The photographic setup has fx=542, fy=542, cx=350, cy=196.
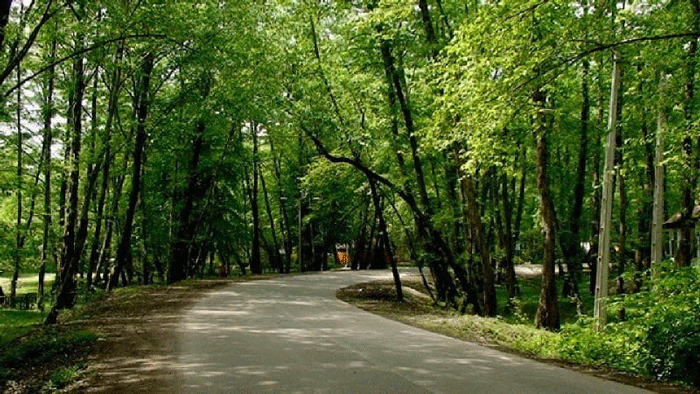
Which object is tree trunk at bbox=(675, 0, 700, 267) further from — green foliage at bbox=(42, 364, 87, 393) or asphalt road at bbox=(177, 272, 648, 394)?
green foliage at bbox=(42, 364, 87, 393)

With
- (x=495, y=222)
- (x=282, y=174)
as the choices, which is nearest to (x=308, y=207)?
(x=282, y=174)

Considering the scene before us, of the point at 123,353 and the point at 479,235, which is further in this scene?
the point at 479,235

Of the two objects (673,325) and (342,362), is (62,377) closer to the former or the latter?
(342,362)

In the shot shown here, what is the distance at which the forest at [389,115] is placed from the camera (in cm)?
901

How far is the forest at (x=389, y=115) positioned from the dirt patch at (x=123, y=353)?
230 centimetres

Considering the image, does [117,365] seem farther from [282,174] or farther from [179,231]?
[282,174]

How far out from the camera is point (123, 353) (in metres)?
8.47

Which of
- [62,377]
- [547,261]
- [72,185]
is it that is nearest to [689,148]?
[547,261]

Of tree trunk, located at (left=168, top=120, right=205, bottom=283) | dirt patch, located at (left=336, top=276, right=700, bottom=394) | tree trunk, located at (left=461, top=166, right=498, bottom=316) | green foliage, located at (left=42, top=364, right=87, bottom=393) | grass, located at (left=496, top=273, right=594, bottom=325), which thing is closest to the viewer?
green foliage, located at (left=42, top=364, right=87, bottom=393)

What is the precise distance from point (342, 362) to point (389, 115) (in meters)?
11.0

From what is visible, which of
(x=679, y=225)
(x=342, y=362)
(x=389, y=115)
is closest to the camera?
(x=342, y=362)

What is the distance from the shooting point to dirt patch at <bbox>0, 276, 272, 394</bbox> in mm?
6617

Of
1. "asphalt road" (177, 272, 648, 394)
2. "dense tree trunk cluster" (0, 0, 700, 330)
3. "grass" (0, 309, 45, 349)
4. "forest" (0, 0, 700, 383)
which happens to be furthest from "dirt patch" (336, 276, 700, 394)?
"grass" (0, 309, 45, 349)

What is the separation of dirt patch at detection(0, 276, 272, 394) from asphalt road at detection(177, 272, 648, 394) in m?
0.29
